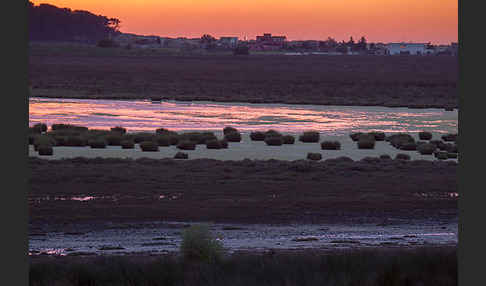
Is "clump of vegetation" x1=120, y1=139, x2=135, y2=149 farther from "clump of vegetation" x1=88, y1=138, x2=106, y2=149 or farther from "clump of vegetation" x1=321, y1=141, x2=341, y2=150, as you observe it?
"clump of vegetation" x1=321, y1=141, x2=341, y2=150

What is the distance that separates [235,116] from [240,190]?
31887 millimetres

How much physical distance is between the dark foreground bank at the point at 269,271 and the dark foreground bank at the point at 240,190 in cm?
847

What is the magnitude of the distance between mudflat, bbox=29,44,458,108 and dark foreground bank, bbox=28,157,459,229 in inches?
1704

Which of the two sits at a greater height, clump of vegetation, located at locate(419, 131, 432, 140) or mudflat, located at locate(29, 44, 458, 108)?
mudflat, located at locate(29, 44, 458, 108)

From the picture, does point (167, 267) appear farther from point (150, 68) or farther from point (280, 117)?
point (150, 68)

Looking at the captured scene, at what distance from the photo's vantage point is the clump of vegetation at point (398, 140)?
Result: 41194mm

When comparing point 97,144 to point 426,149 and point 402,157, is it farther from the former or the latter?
point 426,149

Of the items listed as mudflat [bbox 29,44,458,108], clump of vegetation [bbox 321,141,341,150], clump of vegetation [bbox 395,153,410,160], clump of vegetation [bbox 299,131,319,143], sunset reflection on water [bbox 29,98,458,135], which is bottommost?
clump of vegetation [bbox 395,153,410,160]

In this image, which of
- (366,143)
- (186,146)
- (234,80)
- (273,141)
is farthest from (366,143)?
(234,80)

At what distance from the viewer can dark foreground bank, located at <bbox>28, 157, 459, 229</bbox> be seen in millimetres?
22188

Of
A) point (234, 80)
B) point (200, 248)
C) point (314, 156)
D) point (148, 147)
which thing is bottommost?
point (314, 156)

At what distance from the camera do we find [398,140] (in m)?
42.1

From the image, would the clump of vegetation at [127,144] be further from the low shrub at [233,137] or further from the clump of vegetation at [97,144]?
the low shrub at [233,137]

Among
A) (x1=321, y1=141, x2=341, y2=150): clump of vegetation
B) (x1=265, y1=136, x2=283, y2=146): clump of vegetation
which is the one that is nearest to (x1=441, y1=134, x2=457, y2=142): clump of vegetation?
(x1=321, y1=141, x2=341, y2=150): clump of vegetation
